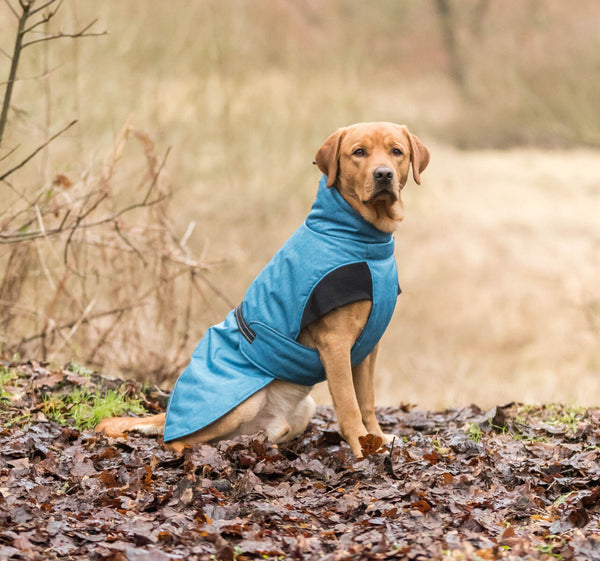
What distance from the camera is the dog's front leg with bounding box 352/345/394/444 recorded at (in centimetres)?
504

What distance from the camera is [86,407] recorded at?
5.69 meters

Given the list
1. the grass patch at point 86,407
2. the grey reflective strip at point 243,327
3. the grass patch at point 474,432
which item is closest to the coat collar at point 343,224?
the grey reflective strip at point 243,327

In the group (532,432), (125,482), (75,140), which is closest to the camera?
(125,482)

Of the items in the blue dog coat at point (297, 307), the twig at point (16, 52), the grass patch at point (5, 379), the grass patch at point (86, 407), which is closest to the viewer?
the blue dog coat at point (297, 307)

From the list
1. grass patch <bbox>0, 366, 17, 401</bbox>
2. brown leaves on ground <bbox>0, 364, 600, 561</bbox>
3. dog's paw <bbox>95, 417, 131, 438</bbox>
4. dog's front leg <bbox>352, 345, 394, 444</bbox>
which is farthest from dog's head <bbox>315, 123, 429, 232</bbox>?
grass patch <bbox>0, 366, 17, 401</bbox>

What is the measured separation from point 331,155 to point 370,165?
0.29 meters

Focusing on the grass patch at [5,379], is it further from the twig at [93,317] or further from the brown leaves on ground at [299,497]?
the twig at [93,317]

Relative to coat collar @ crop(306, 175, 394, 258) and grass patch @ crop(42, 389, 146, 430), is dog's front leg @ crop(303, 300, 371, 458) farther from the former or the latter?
grass patch @ crop(42, 389, 146, 430)

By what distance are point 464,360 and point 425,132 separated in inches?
270

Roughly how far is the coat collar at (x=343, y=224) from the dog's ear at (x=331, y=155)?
0.30ft

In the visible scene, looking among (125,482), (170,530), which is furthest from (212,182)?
(170,530)

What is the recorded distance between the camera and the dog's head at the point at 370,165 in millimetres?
4566

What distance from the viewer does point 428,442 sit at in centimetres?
516

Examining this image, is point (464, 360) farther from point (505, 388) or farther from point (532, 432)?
point (532, 432)
